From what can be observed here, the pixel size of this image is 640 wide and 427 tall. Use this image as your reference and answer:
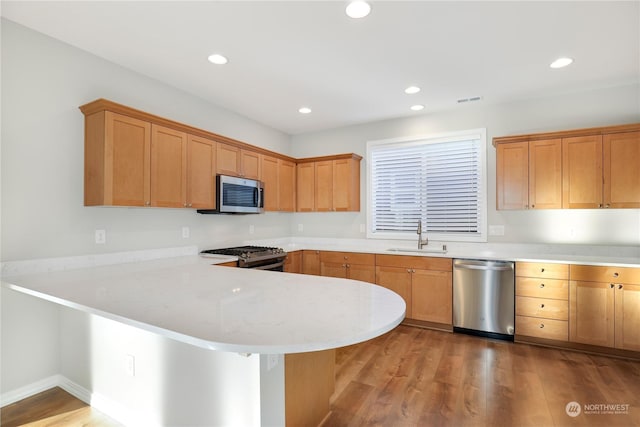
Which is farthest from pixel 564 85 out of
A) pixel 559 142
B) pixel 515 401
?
pixel 515 401

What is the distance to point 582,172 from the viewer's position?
3209 mm

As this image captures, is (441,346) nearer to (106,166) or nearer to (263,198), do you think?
(263,198)

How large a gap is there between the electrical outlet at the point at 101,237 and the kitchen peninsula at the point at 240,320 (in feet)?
1.74

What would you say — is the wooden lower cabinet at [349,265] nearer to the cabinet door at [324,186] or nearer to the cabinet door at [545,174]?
the cabinet door at [324,186]

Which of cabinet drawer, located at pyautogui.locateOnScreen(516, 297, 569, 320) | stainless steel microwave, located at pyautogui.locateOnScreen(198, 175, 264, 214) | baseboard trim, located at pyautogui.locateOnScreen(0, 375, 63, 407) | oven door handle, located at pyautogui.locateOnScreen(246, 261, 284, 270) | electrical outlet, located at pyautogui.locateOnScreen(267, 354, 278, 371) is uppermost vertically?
stainless steel microwave, located at pyautogui.locateOnScreen(198, 175, 264, 214)

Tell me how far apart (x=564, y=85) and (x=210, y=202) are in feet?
13.3

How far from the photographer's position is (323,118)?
4441 millimetres

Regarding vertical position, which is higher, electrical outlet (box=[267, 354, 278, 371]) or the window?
the window

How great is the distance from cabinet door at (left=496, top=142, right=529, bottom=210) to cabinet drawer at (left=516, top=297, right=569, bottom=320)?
3.37ft

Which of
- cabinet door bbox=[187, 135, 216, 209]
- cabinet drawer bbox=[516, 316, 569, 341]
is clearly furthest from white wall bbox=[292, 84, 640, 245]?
cabinet door bbox=[187, 135, 216, 209]

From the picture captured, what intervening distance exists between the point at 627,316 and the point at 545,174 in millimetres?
1531

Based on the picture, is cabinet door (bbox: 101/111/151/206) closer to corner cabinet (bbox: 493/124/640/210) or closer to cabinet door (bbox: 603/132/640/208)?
corner cabinet (bbox: 493/124/640/210)

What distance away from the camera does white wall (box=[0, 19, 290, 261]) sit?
221cm

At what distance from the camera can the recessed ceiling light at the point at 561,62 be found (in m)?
2.75
